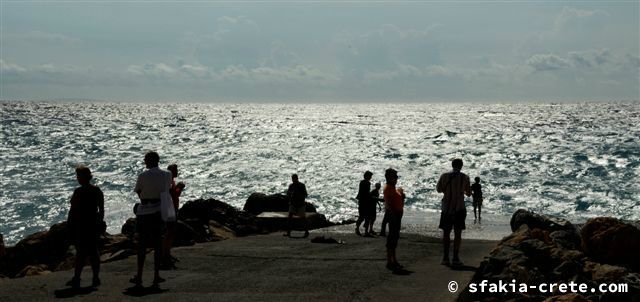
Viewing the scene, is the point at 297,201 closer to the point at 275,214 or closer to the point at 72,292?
the point at 275,214

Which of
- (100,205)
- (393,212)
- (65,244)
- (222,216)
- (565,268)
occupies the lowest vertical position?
(65,244)

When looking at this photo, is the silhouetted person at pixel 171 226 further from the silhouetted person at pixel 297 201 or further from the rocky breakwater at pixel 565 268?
the silhouetted person at pixel 297 201

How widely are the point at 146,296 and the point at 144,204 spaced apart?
4.01 ft

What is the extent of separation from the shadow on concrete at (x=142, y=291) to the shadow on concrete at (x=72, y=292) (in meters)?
0.49

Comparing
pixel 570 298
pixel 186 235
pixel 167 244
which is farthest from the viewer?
pixel 186 235

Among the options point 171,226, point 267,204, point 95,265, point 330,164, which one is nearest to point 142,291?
point 95,265

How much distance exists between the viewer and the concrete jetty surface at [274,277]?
10312 mm

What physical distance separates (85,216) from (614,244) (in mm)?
7173

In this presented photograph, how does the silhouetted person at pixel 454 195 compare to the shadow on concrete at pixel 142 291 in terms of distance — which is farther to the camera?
the silhouetted person at pixel 454 195

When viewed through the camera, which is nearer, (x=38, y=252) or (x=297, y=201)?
(x=38, y=252)

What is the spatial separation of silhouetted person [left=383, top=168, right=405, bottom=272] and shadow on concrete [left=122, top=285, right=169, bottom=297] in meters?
3.78

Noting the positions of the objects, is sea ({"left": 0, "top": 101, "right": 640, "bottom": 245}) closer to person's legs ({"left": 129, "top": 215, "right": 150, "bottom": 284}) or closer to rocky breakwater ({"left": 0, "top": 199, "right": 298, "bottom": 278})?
rocky breakwater ({"left": 0, "top": 199, "right": 298, "bottom": 278})

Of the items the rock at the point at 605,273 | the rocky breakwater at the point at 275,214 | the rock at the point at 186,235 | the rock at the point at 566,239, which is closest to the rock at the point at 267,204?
the rocky breakwater at the point at 275,214

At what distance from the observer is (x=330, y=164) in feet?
210
